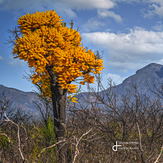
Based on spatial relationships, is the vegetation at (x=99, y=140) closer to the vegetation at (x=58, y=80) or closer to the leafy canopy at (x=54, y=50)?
the vegetation at (x=58, y=80)

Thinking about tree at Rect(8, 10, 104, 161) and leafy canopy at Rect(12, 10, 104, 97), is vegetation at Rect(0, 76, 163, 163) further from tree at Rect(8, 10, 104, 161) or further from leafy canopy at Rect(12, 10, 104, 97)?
leafy canopy at Rect(12, 10, 104, 97)

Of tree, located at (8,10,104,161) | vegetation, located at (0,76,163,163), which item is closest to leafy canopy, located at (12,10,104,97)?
tree, located at (8,10,104,161)

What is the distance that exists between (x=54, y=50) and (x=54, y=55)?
7.0 inches

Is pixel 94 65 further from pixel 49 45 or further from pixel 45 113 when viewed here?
pixel 45 113

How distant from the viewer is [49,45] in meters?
6.15

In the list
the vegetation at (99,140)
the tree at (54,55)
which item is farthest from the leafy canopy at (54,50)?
the vegetation at (99,140)

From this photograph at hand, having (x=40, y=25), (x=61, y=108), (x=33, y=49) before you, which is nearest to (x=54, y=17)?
(x=40, y=25)

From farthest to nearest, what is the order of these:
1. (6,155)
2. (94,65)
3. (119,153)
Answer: (94,65) < (6,155) < (119,153)

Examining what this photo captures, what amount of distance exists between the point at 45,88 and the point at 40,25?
2.36 m

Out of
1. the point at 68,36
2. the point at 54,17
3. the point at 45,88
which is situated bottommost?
the point at 45,88

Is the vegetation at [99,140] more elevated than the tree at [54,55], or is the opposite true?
the tree at [54,55]

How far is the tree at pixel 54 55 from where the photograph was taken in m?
5.95

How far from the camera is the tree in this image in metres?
5.95

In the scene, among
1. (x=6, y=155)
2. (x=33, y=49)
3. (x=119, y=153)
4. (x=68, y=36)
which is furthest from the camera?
(x=68, y=36)
